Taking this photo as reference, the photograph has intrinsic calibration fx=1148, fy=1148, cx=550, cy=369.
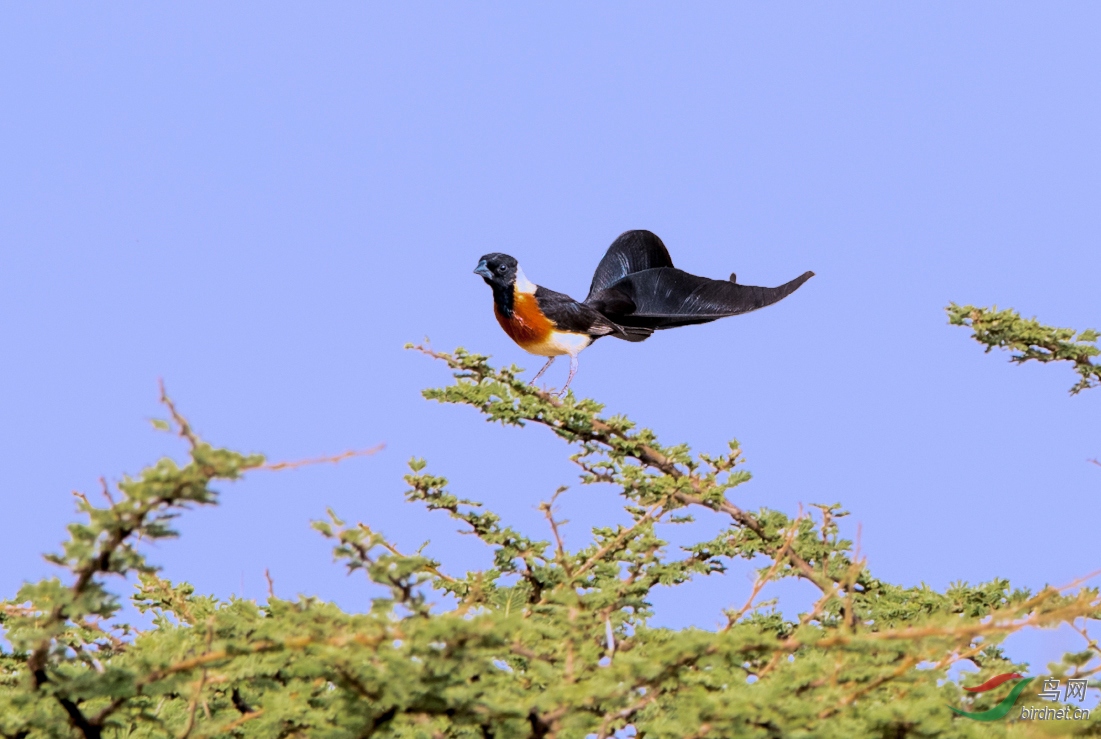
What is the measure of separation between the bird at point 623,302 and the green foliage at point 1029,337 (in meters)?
0.92

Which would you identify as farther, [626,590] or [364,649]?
[626,590]

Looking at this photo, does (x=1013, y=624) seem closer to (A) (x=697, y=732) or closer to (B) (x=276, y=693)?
(A) (x=697, y=732)

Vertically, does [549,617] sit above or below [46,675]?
above

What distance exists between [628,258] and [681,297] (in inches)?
19.1

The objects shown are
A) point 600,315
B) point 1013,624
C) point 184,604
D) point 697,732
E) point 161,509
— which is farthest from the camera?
point 600,315

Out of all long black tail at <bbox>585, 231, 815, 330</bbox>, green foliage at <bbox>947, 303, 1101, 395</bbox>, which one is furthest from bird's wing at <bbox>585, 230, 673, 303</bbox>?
green foliage at <bbox>947, 303, 1101, 395</bbox>

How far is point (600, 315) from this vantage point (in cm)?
588

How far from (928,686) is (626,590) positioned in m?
1.09

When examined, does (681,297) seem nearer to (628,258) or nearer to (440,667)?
(628,258)

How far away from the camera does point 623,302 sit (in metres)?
6.08

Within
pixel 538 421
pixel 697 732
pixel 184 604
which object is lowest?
pixel 697 732

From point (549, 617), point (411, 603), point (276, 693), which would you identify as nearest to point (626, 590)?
point (549, 617)

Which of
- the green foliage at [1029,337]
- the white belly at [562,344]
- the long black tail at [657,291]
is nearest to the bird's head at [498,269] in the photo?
the white belly at [562,344]

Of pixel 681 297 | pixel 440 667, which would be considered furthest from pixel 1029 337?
pixel 440 667
